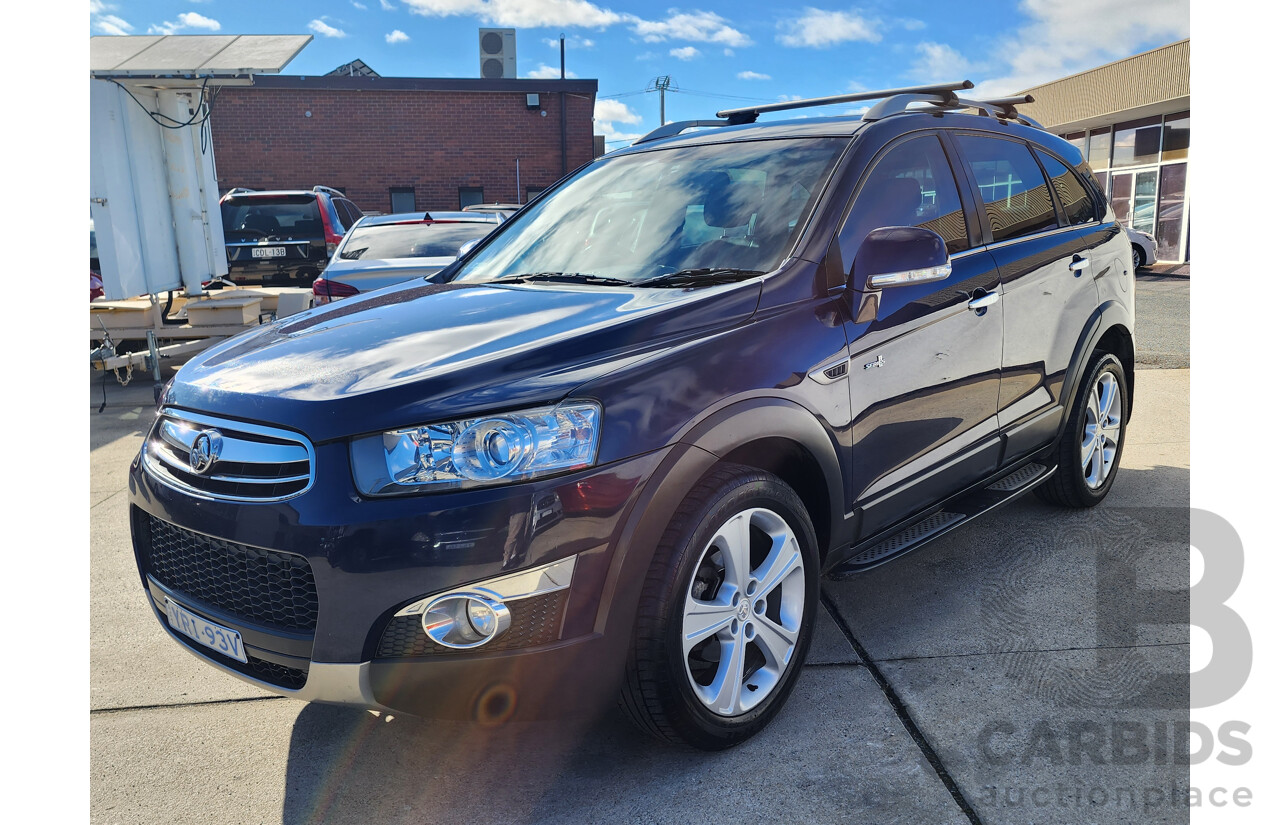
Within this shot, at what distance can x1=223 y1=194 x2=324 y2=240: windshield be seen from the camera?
1222 centimetres

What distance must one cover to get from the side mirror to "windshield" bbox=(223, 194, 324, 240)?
35.2 feet

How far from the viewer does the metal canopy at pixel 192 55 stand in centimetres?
862

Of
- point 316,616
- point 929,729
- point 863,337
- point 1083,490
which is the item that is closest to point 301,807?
point 316,616

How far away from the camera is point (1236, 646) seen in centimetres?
336

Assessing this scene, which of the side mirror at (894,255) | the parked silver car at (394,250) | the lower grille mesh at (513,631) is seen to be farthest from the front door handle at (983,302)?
the parked silver car at (394,250)

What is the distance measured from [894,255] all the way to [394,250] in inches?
223

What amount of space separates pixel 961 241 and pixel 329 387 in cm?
244

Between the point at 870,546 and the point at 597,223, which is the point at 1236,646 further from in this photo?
the point at 597,223

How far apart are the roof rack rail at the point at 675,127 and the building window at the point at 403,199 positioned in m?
21.5

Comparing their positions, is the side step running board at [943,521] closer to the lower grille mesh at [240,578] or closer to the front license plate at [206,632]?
the lower grille mesh at [240,578]

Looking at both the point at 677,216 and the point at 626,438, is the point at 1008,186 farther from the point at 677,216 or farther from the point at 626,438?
the point at 626,438

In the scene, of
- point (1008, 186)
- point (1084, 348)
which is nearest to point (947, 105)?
point (1008, 186)

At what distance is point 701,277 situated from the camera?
291cm

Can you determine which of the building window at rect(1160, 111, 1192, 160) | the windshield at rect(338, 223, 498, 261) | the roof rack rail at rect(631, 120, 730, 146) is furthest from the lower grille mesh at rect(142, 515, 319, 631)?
the building window at rect(1160, 111, 1192, 160)
